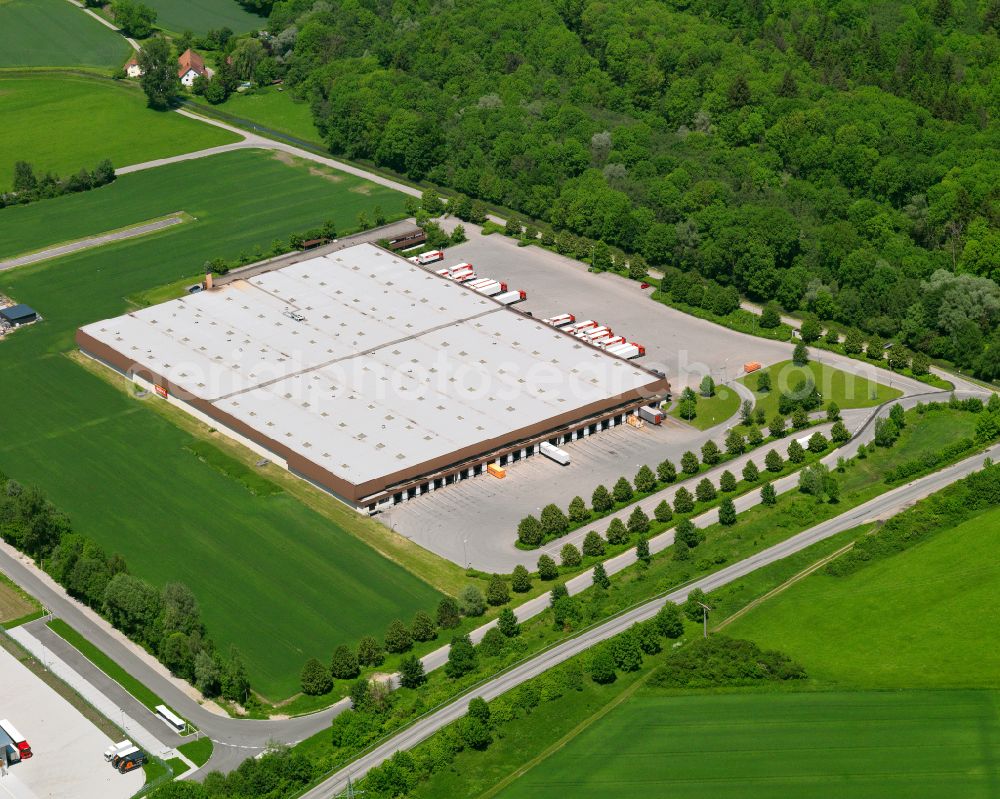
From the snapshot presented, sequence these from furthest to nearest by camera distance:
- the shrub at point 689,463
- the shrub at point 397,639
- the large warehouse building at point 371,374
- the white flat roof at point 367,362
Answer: the white flat roof at point 367,362 → the large warehouse building at point 371,374 → the shrub at point 689,463 → the shrub at point 397,639

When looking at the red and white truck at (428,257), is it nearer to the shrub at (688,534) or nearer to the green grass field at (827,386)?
the green grass field at (827,386)

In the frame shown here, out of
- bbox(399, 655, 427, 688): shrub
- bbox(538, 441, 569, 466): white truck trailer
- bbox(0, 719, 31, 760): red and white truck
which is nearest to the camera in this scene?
bbox(0, 719, 31, 760): red and white truck

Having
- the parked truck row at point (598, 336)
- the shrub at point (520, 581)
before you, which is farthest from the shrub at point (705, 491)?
the parked truck row at point (598, 336)

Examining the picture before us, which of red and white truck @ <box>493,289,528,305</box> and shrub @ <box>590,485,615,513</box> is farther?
red and white truck @ <box>493,289,528,305</box>

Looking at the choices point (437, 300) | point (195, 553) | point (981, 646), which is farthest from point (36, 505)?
point (981, 646)

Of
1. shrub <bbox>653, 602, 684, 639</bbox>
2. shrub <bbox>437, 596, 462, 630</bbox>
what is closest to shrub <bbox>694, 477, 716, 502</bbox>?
shrub <bbox>653, 602, 684, 639</bbox>

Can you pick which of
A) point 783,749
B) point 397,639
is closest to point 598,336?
point 397,639

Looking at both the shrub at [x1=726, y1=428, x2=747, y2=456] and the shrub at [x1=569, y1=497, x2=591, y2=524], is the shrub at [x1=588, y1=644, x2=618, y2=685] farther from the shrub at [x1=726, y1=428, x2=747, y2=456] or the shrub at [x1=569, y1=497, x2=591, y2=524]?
the shrub at [x1=726, y1=428, x2=747, y2=456]

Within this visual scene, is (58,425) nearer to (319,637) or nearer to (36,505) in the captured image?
(36,505)
